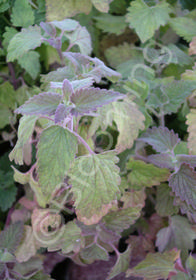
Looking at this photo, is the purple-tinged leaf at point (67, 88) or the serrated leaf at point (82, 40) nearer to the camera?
the purple-tinged leaf at point (67, 88)

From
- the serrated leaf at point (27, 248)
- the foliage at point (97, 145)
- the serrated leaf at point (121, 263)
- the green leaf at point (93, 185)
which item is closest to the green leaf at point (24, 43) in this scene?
the foliage at point (97, 145)

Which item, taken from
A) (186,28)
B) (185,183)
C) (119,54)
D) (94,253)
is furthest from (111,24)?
(94,253)

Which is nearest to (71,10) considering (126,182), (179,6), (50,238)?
(179,6)

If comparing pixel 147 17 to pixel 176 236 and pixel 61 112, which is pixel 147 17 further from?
pixel 176 236

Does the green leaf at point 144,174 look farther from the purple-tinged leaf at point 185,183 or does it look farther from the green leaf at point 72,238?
the green leaf at point 72,238

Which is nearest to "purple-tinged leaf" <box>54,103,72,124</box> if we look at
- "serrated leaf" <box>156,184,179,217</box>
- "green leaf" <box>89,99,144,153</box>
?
"green leaf" <box>89,99,144,153</box>

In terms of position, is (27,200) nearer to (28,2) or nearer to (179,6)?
(28,2)

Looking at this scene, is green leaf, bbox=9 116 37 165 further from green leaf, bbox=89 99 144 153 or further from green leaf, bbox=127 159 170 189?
green leaf, bbox=127 159 170 189
